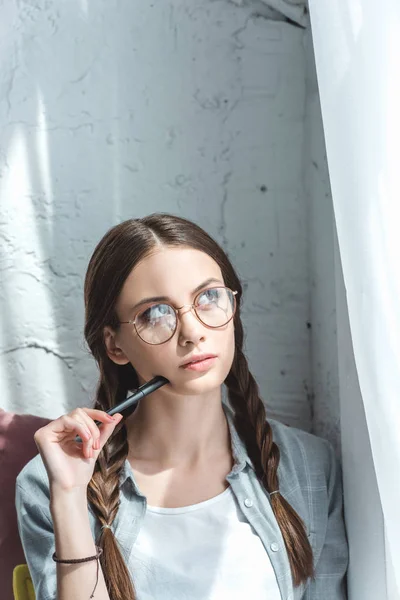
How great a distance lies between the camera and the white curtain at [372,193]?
3.18ft

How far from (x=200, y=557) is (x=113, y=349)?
0.35 meters

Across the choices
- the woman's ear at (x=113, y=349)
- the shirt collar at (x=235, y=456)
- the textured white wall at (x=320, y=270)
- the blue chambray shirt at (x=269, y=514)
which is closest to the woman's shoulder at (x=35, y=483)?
the blue chambray shirt at (x=269, y=514)

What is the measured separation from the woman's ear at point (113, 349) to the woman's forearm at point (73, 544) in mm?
222

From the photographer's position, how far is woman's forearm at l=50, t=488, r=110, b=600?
117 centimetres

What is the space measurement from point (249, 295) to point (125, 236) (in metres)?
0.49

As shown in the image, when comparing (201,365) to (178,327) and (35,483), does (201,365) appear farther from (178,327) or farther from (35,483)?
(35,483)

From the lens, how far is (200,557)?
A: 4.14 feet

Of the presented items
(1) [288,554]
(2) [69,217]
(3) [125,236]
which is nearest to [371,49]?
(3) [125,236]

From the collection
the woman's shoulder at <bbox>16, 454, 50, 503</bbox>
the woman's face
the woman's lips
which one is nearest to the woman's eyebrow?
the woman's face

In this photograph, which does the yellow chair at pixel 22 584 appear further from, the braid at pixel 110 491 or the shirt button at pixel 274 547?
the shirt button at pixel 274 547

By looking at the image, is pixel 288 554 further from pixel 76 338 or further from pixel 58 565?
pixel 76 338

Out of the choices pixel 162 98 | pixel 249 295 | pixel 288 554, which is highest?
pixel 162 98

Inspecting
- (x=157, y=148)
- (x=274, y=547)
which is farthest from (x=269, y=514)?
(x=157, y=148)

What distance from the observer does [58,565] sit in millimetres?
1185
